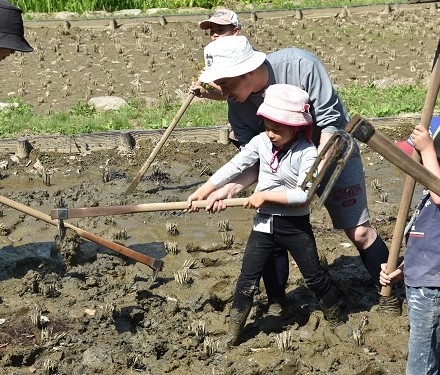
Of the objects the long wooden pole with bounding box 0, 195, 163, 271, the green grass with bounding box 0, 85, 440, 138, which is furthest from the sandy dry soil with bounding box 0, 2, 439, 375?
the green grass with bounding box 0, 85, 440, 138

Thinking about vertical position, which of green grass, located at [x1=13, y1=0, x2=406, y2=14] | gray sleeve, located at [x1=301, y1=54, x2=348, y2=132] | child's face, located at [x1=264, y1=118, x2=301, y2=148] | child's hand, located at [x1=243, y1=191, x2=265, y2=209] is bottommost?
green grass, located at [x1=13, y1=0, x2=406, y2=14]

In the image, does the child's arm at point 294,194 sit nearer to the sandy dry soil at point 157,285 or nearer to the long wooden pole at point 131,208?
the long wooden pole at point 131,208

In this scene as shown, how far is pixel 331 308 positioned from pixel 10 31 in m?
2.56

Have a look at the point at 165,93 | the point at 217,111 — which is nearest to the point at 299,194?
the point at 217,111

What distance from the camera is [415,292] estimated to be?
409 cm

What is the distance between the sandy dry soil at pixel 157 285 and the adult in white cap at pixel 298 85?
1.58ft

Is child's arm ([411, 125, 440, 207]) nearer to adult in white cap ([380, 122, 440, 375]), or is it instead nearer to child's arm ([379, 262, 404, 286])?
adult in white cap ([380, 122, 440, 375])

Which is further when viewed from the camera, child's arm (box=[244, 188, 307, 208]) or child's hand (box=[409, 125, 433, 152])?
child's arm (box=[244, 188, 307, 208])

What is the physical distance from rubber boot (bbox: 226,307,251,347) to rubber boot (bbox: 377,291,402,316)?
899 mm

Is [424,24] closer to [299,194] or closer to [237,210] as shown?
[237,210]

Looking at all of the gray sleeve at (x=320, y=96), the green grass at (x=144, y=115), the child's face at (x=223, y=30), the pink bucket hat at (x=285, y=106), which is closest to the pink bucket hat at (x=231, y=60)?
the pink bucket hat at (x=285, y=106)

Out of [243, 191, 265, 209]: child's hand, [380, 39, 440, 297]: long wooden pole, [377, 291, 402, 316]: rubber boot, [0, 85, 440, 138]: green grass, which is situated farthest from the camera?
[0, 85, 440, 138]: green grass

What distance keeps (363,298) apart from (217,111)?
4.77m

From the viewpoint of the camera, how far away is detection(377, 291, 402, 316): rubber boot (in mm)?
5645
